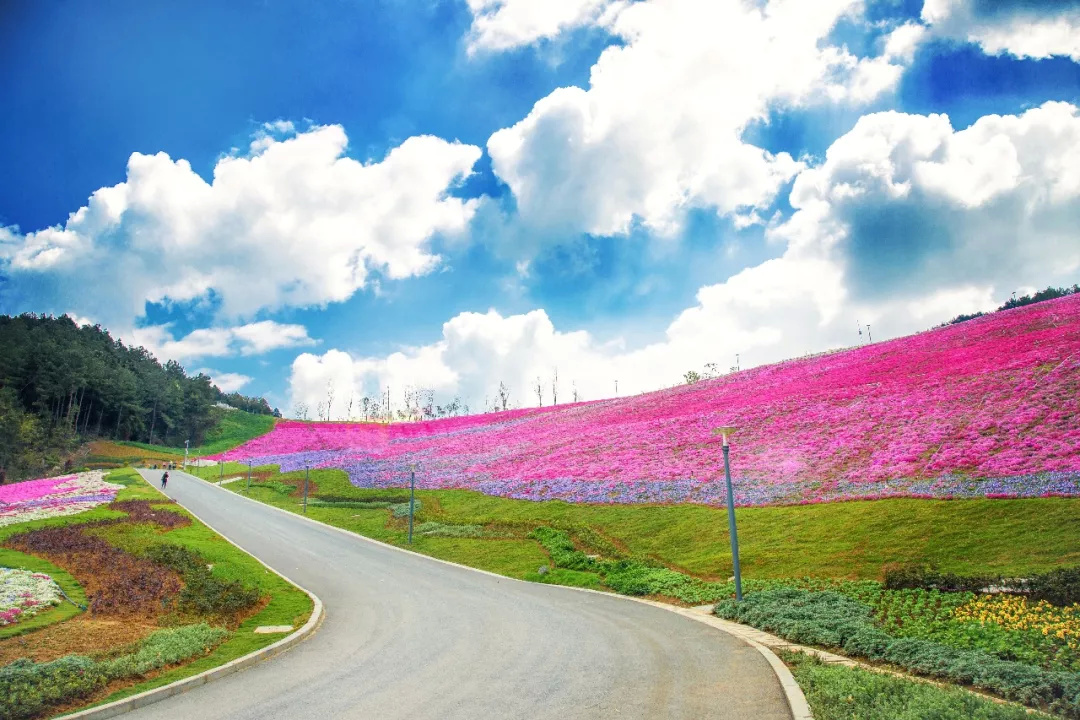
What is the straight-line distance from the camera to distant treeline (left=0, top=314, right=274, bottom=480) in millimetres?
74062

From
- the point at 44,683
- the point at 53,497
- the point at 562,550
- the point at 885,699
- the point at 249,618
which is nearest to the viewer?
the point at 885,699

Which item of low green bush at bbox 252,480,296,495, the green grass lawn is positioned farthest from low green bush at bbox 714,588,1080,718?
the green grass lawn

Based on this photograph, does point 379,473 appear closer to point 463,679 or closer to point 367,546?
point 367,546

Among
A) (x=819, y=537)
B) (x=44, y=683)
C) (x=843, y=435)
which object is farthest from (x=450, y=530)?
(x=44, y=683)

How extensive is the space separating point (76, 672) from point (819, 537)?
73.6ft

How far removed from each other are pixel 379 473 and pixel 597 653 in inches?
1778

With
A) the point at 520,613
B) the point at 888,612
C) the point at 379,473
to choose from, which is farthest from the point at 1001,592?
the point at 379,473

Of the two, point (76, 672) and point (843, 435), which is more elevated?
point (843, 435)

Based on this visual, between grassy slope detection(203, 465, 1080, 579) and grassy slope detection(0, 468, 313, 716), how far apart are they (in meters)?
9.58

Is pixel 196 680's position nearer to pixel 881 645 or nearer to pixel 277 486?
pixel 881 645

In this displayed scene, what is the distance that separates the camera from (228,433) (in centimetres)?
11738

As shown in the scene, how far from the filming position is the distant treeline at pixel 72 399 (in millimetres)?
74062

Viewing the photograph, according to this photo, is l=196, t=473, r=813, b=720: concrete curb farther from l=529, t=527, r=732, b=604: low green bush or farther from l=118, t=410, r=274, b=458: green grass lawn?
l=118, t=410, r=274, b=458: green grass lawn

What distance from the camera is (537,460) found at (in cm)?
4466
